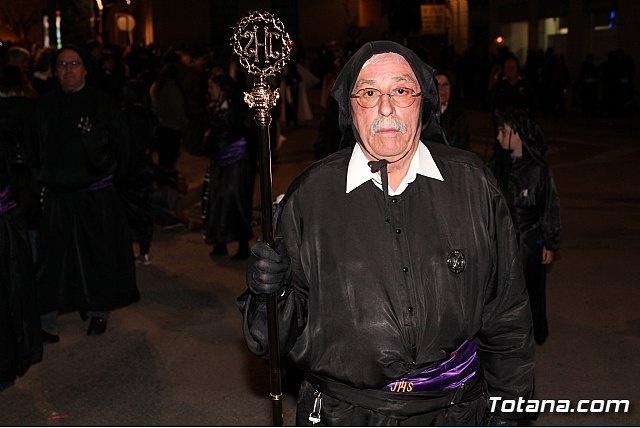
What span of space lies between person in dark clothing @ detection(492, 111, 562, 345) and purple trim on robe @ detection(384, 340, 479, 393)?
134 inches

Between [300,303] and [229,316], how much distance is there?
16.1 feet

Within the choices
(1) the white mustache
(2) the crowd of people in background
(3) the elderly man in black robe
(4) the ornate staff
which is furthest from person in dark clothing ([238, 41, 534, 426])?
(3) the elderly man in black robe

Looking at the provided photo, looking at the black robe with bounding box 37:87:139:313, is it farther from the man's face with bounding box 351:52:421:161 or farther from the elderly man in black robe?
the man's face with bounding box 351:52:421:161

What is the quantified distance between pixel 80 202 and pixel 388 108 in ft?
15.6

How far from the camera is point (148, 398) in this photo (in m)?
6.26

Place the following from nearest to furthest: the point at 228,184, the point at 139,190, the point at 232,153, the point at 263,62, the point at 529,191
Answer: the point at 263,62 < the point at 529,191 < the point at 139,190 < the point at 232,153 < the point at 228,184

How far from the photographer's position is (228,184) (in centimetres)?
1041

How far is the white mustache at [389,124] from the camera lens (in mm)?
3158

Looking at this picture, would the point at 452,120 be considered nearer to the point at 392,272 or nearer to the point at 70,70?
the point at 70,70

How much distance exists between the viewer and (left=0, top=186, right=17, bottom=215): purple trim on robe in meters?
6.31

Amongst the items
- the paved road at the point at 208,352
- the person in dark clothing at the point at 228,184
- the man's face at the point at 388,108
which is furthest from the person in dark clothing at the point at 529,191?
the person in dark clothing at the point at 228,184

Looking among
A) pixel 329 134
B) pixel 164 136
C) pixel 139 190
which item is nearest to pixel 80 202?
pixel 139 190

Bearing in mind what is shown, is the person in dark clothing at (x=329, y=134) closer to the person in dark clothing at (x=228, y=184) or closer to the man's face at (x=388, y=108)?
the person in dark clothing at (x=228, y=184)

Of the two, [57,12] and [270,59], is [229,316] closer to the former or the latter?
[270,59]
